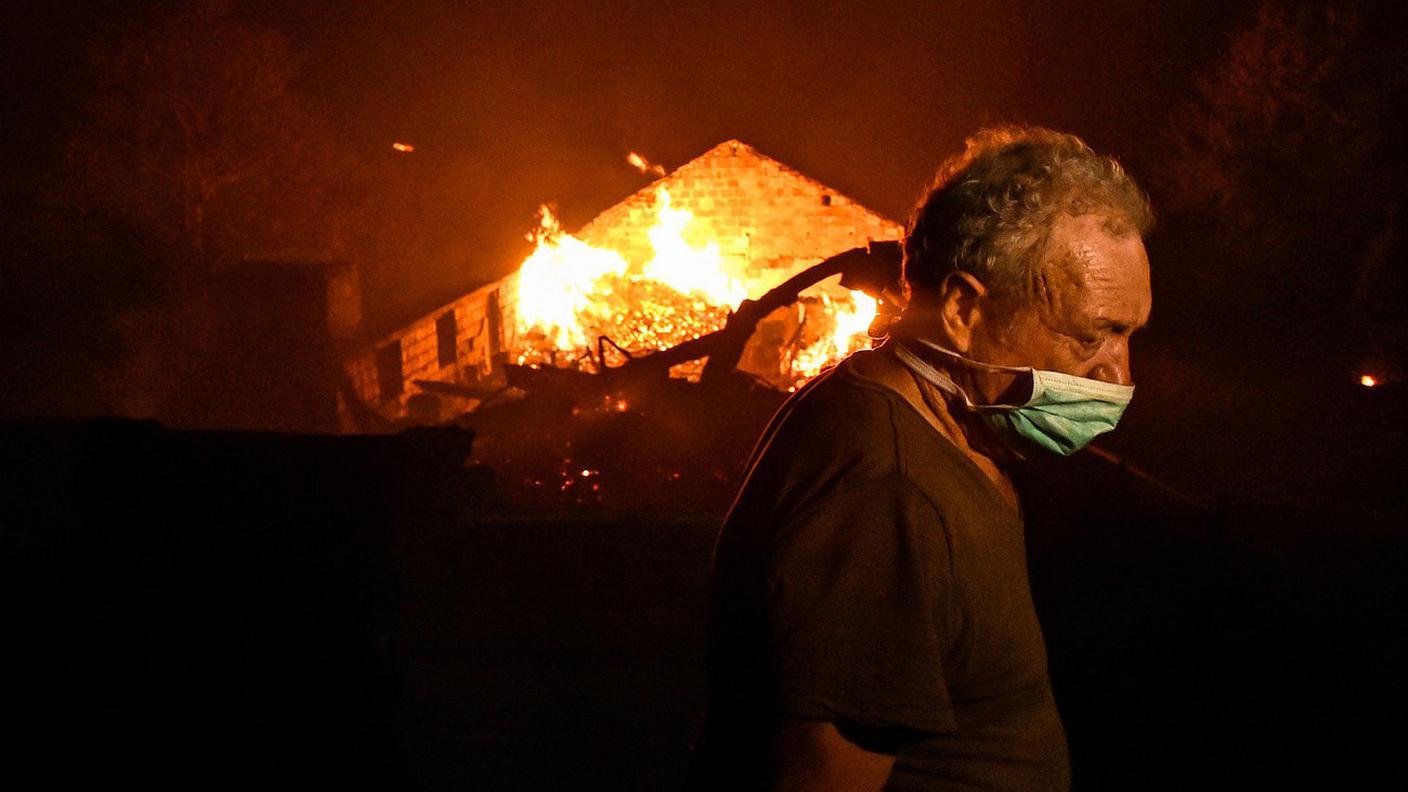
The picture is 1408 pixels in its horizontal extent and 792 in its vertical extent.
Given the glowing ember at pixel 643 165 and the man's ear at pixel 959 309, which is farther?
the glowing ember at pixel 643 165

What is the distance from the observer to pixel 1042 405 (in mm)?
2115

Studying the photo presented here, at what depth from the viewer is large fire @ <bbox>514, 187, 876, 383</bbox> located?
16.9 m

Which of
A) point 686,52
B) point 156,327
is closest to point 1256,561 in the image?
point 156,327

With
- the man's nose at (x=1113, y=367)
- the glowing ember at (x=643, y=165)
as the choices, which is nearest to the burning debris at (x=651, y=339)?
the man's nose at (x=1113, y=367)

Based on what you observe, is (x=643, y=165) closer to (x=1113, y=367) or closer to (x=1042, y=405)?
(x=1113, y=367)

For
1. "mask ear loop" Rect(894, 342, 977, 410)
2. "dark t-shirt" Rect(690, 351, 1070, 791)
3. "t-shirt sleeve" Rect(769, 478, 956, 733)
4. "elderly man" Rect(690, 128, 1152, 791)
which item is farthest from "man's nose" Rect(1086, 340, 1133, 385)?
"t-shirt sleeve" Rect(769, 478, 956, 733)

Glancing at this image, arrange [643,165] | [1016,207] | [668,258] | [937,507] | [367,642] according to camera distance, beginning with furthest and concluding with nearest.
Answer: [643,165], [668,258], [367,642], [1016,207], [937,507]

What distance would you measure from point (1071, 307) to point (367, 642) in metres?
3.86

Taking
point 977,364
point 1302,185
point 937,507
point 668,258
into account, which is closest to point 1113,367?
point 977,364

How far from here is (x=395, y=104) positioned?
3192cm

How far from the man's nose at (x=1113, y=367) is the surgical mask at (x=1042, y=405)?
19 mm

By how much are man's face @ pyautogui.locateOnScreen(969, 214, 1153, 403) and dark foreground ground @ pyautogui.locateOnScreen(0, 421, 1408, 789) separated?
10.2 ft

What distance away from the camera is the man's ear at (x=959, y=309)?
2039 mm

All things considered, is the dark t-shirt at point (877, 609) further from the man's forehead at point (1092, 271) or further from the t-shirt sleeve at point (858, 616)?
the man's forehead at point (1092, 271)
